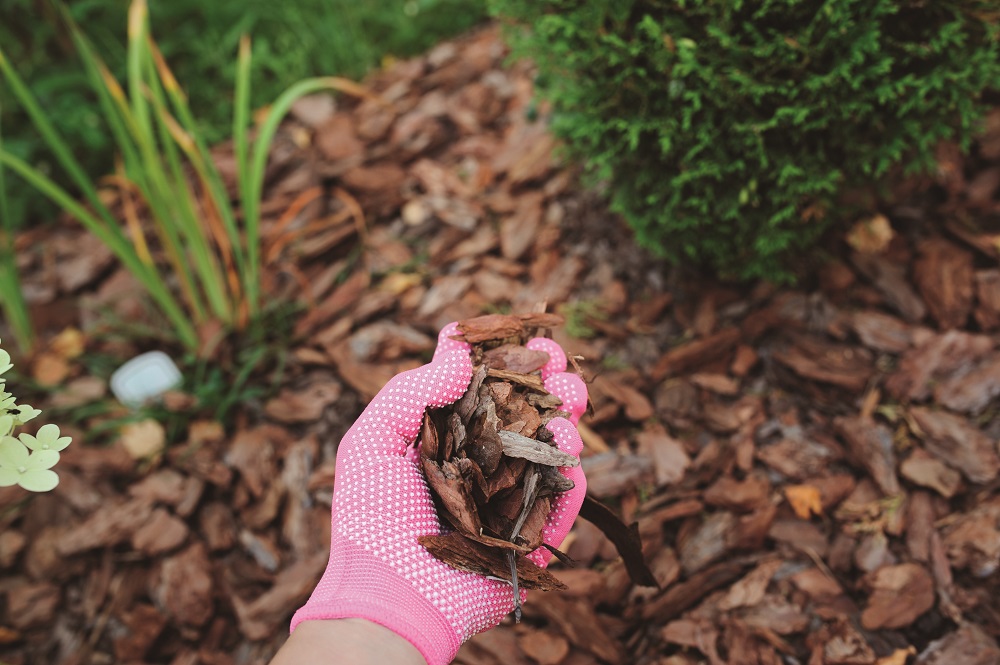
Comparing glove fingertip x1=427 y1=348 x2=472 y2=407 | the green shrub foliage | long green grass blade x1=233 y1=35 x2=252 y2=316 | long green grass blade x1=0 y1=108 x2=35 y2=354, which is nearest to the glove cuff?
glove fingertip x1=427 y1=348 x2=472 y2=407

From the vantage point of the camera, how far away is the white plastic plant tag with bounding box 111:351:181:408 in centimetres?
232

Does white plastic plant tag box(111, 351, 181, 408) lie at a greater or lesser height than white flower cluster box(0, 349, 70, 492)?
lesser

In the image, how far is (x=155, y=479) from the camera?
222 cm

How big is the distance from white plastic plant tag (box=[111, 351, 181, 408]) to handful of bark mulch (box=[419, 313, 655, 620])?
4.56 feet

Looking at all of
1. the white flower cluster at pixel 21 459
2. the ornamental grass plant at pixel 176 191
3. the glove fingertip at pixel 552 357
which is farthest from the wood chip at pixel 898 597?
the ornamental grass plant at pixel 176 191

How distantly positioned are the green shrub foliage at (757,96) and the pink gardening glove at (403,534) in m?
0.87

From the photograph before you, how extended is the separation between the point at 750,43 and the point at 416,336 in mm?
1396

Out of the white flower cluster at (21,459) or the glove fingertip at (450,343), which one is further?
the glove fingertip at (450,343)

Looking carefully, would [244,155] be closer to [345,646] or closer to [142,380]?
[142,380]

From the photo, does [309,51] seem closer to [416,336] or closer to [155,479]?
[416,336]

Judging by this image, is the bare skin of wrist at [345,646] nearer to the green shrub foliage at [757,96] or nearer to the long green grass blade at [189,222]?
the green shrub foliage at [757,96]

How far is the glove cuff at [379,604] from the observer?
3.93 ft

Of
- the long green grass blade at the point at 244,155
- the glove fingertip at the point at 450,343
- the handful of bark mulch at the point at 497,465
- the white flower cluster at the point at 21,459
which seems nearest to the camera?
the white flower cluster at the point at 21,459

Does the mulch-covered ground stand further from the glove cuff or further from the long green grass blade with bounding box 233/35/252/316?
the glove cuff
